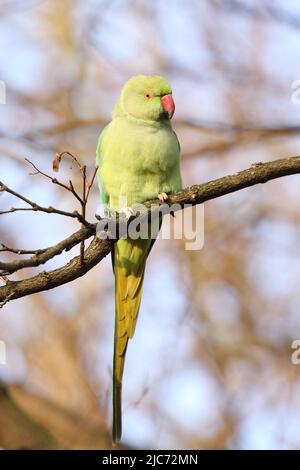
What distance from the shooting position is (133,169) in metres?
4.61

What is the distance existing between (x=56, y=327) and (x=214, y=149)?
2981 mm

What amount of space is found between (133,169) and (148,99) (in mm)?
574

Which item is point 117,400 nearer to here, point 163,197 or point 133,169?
point 163,197

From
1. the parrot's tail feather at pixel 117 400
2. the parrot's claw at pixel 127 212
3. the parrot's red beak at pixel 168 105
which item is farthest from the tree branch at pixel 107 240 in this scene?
the parrot's tail feather at pixel 117 400

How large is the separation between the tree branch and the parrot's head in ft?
2.93

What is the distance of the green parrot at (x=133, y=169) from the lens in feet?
15.1

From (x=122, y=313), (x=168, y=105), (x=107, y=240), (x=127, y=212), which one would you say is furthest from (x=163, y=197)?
(x=122, y=313)

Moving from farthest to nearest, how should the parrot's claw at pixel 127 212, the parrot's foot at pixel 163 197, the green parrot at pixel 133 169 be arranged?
the green parrot at pixel 133 169
the parrot's foot at pixel 163 197
the parrot's claw at pixel 127 212

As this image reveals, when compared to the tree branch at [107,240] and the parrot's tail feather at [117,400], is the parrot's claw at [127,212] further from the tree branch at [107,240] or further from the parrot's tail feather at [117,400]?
the parrot's tail feather at [117,400]

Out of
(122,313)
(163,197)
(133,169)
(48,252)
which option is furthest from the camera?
(122,313)

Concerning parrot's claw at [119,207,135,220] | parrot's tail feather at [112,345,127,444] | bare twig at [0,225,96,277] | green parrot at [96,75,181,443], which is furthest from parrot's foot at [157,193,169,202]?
parrot's tail feather at [112,345,127,444]

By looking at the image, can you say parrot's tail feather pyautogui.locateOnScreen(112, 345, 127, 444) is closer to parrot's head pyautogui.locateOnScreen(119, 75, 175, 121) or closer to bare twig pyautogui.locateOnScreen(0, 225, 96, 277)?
bare twig pyautogui.locateOnScreen(0, 225, 96, 277)

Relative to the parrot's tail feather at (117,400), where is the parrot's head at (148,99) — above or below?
above
